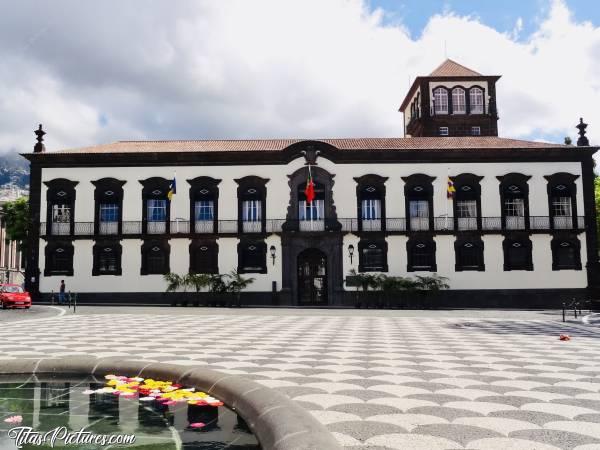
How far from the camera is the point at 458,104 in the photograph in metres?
42.3

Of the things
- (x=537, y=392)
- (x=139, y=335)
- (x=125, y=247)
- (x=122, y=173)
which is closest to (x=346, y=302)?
(x=125, y=247)

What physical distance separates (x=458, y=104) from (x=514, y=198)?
41.0 ft

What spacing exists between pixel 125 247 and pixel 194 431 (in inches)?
1174

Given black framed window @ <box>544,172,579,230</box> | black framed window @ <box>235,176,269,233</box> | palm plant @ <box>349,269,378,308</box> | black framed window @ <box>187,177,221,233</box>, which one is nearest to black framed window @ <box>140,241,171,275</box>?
black framed window @ <box>187,177,221,233</box>

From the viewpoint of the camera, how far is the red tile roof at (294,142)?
109 ft

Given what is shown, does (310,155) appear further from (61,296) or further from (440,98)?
(61,296)

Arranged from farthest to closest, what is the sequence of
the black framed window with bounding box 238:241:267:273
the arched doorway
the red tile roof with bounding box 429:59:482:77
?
the red tile roof with bounding box 429:59:482:77, the arched doorway, the black framed window with bounding box 238:241:267:273

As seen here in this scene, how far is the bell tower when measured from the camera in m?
41.6

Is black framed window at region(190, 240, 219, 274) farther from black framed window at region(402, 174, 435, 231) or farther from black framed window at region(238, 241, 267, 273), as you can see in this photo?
black framed window at region(402, 174, 435, 231)

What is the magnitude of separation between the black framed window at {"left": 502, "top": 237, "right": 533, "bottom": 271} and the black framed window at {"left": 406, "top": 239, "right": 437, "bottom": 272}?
438cm

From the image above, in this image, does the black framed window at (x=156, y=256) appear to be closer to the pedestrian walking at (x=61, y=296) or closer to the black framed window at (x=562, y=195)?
the pedestrian walking at (x=61, y=296)

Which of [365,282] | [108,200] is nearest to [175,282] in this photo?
[108,200]

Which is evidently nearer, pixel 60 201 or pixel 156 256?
pixel 156 256

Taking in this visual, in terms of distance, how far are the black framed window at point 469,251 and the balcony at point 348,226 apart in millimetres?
732
